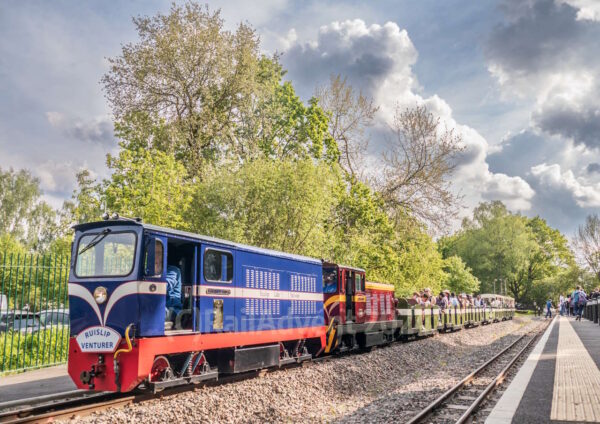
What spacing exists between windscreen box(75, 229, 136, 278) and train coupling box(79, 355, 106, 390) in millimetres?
1562

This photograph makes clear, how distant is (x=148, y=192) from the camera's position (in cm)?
2095

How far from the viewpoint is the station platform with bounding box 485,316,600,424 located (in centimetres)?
845

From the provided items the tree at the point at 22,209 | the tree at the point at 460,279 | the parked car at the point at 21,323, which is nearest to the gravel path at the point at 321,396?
the parked car at the point at 21,323

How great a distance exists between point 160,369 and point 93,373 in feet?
3.80

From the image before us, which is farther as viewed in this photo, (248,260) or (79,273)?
(248,260)

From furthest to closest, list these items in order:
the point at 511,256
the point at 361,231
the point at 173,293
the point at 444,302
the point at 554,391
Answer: the point at 511,256
the point at 444,302
the point at 361,231
the point at 173,293
the point at 554,391

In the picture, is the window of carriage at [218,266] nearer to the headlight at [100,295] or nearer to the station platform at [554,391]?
the headlight at [100,295]

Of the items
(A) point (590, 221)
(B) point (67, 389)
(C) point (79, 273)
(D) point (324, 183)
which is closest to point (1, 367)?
(B) point (67, 389)

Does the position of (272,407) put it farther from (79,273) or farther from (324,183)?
(324,183)

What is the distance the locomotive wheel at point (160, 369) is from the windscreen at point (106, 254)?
172cm

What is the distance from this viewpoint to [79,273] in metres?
10.4

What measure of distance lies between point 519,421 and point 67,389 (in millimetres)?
9060

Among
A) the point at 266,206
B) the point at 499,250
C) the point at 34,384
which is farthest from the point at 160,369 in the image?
the point at 499,250

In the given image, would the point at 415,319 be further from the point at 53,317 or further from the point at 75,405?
the point at 75,405
